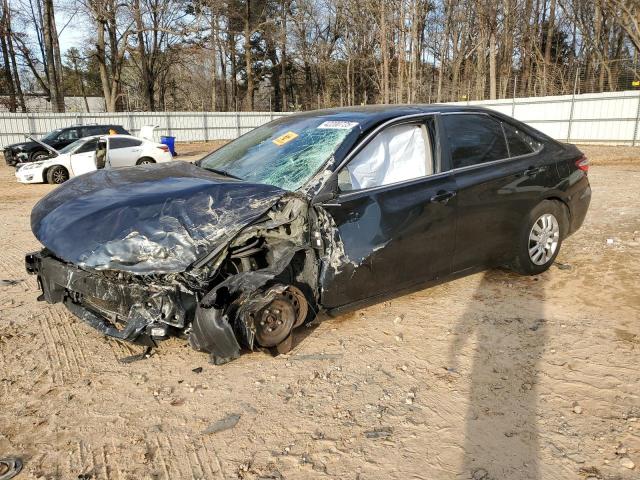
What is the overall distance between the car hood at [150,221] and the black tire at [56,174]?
11.0 meters

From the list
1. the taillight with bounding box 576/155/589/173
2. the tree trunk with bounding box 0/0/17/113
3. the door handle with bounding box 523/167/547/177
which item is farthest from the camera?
the tree trunk with bounding box 0/0/17/113

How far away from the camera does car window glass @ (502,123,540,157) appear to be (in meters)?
4.56

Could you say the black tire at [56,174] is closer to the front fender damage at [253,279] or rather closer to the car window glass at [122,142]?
the car window glass at [122,142]

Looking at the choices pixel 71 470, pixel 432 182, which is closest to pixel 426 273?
pixel 432 182

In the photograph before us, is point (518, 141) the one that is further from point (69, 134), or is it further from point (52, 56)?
point (52, 56)

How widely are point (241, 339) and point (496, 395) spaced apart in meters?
1.57

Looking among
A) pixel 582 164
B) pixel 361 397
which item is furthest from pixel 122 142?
pixel 361 397

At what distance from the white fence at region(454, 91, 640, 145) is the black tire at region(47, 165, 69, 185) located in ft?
65.1

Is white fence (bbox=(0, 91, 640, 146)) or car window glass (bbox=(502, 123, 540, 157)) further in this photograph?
white fence (bbox=(0, 91, 640, 146))

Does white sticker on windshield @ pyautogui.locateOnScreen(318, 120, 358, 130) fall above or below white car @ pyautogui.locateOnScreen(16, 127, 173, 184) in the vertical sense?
above

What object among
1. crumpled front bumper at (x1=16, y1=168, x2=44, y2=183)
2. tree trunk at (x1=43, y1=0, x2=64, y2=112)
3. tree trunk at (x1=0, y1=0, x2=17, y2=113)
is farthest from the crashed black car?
tree trunk at (x1=0, y1=0, x2=17, y2=113)

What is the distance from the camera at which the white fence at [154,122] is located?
2348cm

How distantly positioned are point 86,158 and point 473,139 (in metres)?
12.2

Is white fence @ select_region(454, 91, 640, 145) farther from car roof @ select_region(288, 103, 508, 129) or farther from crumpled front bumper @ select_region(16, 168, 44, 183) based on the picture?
crumpled front bumper @ select_region(16, 168, 44, 183)
